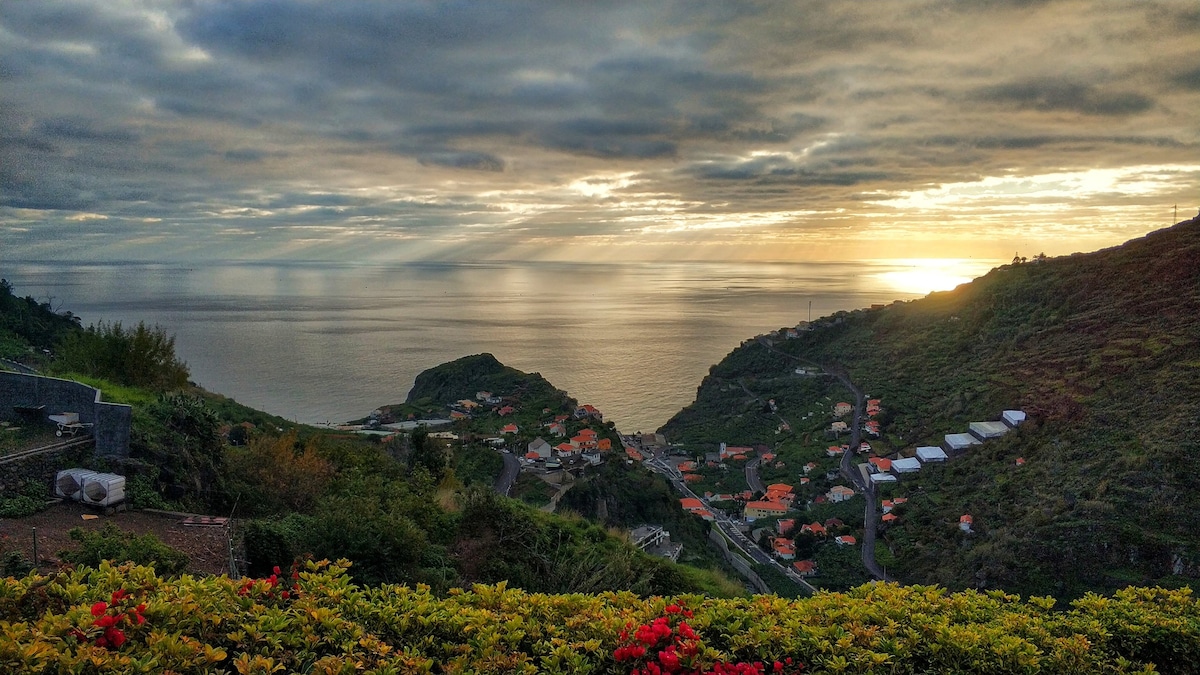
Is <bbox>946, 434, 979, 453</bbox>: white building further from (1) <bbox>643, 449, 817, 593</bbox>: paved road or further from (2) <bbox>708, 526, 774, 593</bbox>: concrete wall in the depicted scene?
(2) <bbox>708, 526, 774, 593</bbox>: concrete wall

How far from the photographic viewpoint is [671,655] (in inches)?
110

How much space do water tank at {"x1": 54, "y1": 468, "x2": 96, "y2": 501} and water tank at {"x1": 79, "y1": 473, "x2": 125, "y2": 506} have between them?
0.07 metres

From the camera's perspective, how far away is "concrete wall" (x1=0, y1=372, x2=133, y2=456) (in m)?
8.02

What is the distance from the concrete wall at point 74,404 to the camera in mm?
8016

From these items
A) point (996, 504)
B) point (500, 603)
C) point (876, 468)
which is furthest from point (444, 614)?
point (876, 468)

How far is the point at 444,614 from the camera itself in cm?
312

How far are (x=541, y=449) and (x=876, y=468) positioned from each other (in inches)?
645

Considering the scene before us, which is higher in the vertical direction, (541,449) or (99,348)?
(99,348)

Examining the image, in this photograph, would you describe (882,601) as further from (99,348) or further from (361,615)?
(99,348)

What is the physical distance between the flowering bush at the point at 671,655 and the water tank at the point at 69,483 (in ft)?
24.4

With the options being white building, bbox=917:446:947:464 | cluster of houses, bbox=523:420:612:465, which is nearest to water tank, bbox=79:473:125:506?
cluster of houses, bbox=523:420:612:465

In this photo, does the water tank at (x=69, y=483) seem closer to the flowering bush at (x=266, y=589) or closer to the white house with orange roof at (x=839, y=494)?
the flowering bush at (x=266, y=589)

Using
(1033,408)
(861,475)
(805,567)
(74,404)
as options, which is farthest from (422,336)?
(74,404)

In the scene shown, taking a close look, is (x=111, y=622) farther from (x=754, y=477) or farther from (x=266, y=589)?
(x=754, y=477)
